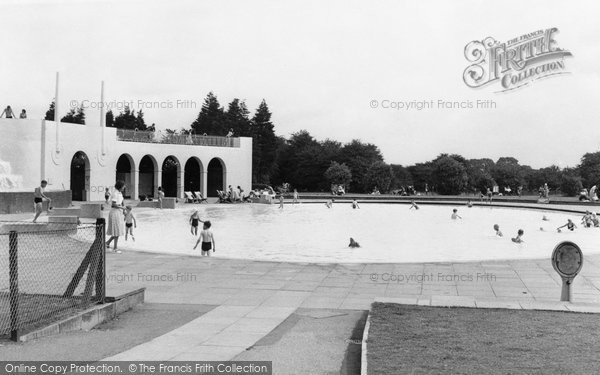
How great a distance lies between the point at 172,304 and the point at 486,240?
15.1 metres

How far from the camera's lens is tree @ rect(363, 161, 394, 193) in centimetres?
6669

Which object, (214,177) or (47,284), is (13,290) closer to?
(47,284)

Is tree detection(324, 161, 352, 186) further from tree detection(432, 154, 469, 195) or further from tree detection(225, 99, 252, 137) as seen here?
tree detection(225, 99, 252, 137)

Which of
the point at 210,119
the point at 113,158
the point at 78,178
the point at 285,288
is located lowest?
the point at 285,288

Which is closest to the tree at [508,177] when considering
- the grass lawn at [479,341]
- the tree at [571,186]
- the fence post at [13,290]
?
the tree at [571,186]

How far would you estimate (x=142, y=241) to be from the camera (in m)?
18.4

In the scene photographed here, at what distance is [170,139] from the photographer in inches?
1745

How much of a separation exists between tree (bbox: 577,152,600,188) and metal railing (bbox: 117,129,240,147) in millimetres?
37842

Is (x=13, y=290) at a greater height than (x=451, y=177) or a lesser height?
lesser

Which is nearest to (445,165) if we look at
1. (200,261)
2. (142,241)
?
(142,241)

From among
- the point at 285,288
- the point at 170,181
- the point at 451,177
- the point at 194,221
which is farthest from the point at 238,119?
the point at 285,288

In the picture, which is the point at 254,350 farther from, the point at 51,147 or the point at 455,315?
the point at 51,147

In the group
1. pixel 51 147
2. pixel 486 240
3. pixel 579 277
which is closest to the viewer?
pixel 579 277

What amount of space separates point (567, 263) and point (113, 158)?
34.8 m
